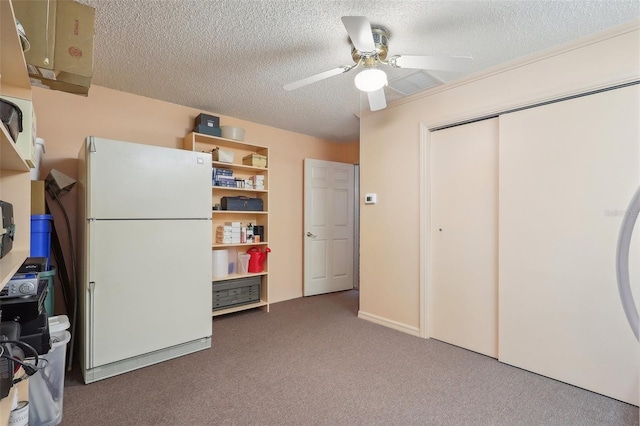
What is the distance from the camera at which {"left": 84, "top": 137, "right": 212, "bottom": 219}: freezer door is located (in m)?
2.14

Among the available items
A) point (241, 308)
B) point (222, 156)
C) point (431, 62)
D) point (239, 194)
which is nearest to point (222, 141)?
point (222, 156)

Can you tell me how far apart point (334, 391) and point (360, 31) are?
2.17 m

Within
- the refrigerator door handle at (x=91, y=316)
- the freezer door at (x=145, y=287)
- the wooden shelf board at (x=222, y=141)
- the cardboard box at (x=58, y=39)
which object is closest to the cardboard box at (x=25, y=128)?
the cardboard box at (x=58, y=39)

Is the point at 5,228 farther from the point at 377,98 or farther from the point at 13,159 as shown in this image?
the point at 377,98

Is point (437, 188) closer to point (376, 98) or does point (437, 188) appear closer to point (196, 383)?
point (376, 98)

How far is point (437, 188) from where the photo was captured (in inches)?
113

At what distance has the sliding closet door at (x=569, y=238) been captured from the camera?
1.92 m

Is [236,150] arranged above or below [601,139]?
above

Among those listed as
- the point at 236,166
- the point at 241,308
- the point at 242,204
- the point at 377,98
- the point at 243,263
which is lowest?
the point at 241,308

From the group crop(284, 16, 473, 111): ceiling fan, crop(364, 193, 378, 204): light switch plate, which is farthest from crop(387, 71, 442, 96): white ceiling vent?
crop(364, 193, 378, 204): light switch plate

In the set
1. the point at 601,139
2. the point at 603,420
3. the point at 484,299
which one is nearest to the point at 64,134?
the point at 484,299

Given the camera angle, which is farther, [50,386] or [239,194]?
[239,194]

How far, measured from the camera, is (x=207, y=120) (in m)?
3.25

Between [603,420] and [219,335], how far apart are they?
112 inches
